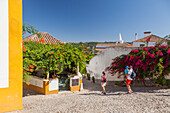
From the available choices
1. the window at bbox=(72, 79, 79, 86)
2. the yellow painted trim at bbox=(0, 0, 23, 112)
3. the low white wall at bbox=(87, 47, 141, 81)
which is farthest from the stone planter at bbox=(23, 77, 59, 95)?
the low white wall at bbox=(87, 47, 141, 81)

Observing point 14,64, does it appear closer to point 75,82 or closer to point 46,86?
point 46,86

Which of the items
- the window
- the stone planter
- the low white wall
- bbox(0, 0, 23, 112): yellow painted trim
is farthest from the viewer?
the low white wall

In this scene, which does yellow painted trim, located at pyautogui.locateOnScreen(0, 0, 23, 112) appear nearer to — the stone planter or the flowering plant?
the stone planter

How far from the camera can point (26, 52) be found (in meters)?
7.74

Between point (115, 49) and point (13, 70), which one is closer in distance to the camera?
point (13, 70)

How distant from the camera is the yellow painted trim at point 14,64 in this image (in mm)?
4176

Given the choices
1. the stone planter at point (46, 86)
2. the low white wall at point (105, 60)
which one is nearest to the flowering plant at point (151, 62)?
the low white wall at point (105, 60)

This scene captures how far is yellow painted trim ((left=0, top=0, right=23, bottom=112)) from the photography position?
418 cm

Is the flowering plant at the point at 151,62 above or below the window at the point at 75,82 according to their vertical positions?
above

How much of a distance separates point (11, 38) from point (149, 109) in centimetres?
504

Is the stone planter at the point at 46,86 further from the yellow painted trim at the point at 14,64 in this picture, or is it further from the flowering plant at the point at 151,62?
the flowering plant at the point at 151,62

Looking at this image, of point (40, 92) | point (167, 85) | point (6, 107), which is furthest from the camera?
point (167, 85)

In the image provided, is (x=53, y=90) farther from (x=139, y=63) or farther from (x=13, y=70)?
(x=139, y=63)

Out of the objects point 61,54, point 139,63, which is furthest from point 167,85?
point 61,54
